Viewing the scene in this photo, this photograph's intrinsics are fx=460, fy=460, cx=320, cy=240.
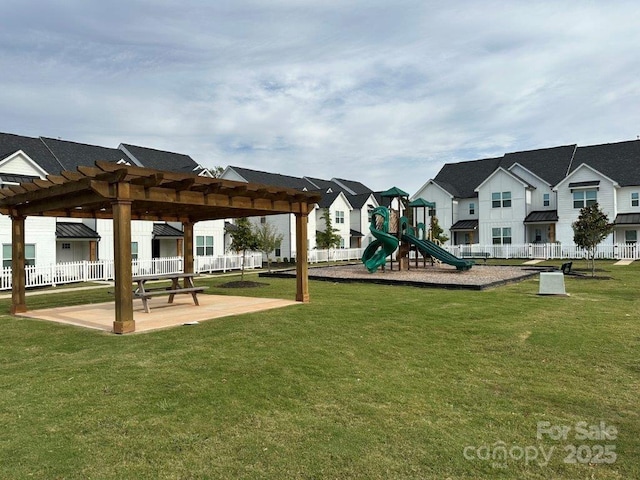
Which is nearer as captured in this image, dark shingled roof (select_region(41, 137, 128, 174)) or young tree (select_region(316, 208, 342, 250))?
dark shingled roof (select_region(41, 137, 128, 174))

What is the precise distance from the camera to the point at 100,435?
179 inches

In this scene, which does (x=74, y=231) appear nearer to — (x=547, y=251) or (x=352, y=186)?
(x=547, y=251)

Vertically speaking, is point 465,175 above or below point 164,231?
above

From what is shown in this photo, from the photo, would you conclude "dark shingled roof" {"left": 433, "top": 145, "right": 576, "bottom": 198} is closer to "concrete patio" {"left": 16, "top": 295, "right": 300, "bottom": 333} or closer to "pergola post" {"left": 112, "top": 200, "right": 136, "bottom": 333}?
"concrete patio" {"left": 16, "top": 295, "right": 300, "bottom": 333}

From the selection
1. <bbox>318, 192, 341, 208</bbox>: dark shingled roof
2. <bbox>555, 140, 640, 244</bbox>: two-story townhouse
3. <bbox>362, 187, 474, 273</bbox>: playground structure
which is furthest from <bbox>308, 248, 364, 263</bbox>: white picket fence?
<bbox>555, 140, 640, 244</bbox>: two-story townhouse

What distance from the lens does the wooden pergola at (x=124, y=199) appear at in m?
9.32

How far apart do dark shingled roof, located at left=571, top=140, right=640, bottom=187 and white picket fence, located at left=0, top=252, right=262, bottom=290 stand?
32192mm

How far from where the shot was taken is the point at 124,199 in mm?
9344

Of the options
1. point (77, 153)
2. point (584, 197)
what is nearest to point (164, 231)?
point (77, 153)

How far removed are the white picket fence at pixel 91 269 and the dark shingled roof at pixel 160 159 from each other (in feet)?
25.0

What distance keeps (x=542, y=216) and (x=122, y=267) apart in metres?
38.7

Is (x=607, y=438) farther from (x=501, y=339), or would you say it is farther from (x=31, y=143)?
(x=31, y=143)

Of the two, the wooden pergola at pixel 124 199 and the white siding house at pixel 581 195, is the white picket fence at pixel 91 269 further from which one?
the white siding house at pixel 581 195

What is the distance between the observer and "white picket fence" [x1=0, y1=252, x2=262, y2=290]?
2175cm
